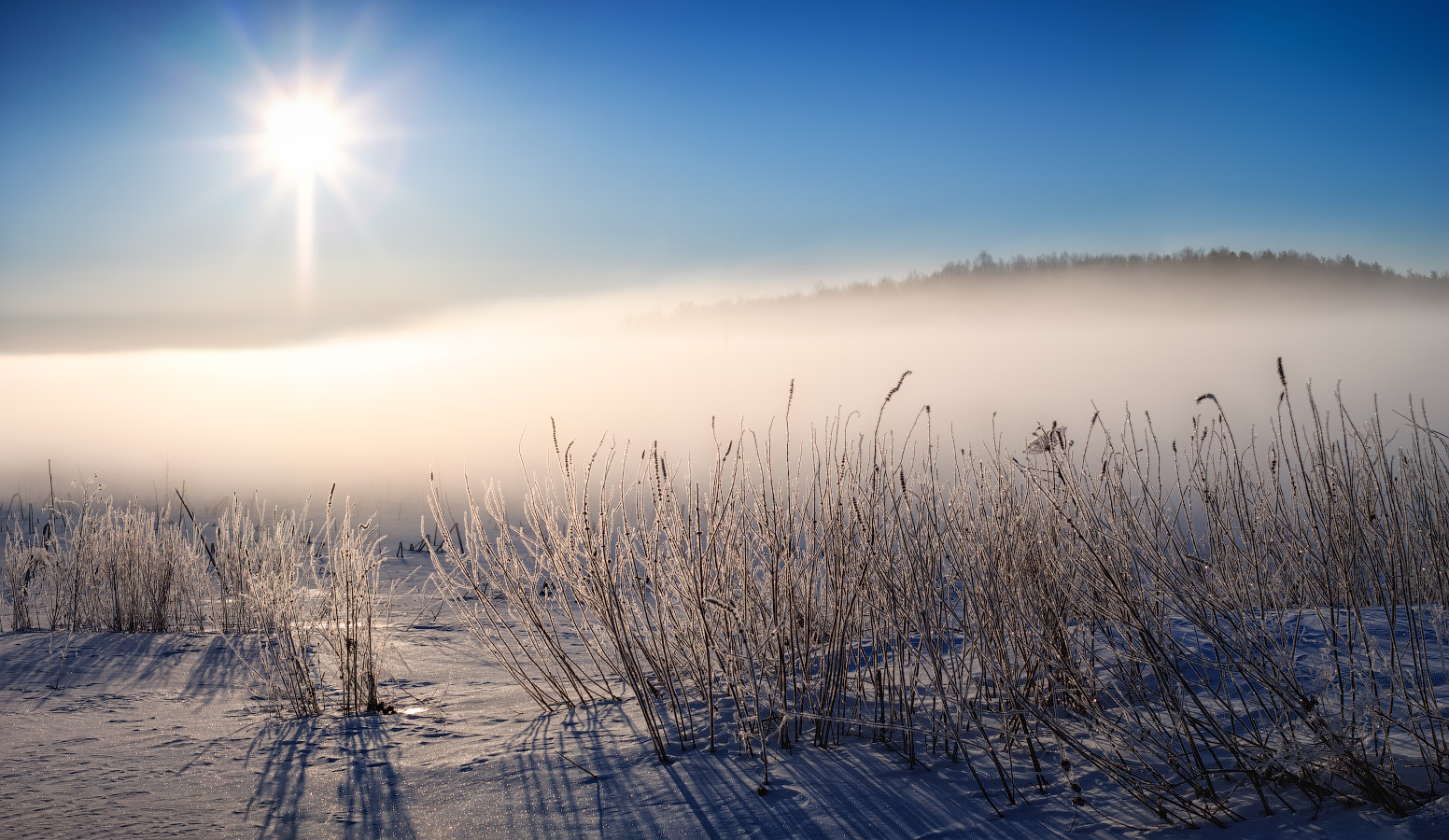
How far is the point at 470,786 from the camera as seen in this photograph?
2.86 metres

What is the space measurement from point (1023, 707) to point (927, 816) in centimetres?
54

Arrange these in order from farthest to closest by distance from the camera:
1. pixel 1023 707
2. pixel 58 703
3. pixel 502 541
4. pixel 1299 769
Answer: pixel 58 703
pixel 502 541
pixel 1023 707
pixel 1299 769

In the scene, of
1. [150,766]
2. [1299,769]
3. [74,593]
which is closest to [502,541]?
[150,766]

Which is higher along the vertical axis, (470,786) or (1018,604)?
(1018,604)

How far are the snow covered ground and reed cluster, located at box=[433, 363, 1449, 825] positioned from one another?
12 cm

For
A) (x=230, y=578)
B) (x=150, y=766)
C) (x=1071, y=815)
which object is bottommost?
(x=1071, y=815)

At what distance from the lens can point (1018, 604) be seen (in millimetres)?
2719

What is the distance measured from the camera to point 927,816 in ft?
8.20

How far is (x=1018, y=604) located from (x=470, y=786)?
2060mm

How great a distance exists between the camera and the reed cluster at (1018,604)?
2457mm

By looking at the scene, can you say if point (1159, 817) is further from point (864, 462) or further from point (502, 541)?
point (502, 541)


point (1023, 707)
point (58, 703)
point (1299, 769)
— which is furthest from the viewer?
point (58, 703)

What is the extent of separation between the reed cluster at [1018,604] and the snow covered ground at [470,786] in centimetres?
12

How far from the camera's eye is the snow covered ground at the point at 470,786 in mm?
2455
